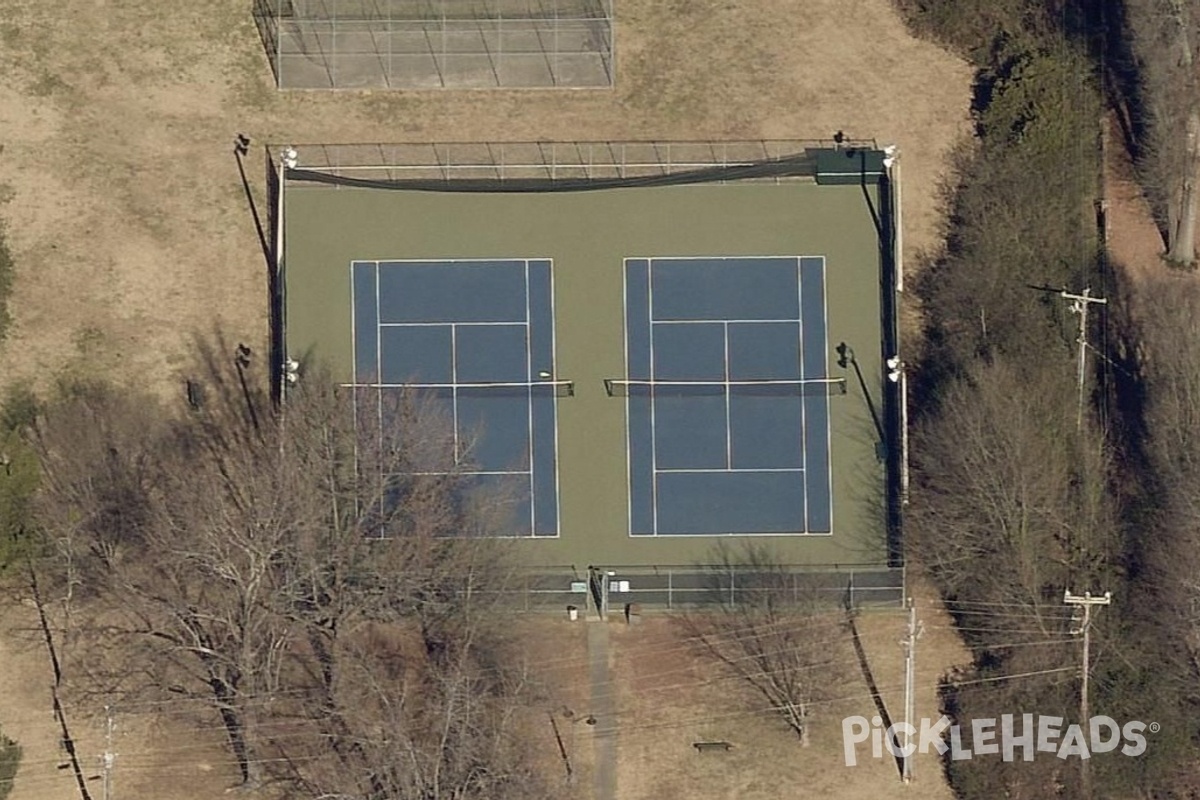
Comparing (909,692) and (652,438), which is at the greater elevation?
(652,438)

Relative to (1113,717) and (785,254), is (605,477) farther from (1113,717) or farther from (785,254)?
(1113,717)

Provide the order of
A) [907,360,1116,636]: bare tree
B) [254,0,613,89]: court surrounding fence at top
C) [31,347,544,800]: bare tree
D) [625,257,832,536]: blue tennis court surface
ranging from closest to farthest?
[31,347,544,800]: bare tree < [907,360,1116,636]: bare tree < [625,257,832,536]: blue tennis court surface < [254,0,613,89]: court surrounding fence at top

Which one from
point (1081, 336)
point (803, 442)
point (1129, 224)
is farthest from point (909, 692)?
point (1129, 224)

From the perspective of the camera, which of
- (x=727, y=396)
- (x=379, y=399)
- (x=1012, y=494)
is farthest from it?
(x=727, y=396)

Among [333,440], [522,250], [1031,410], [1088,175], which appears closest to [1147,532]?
[1031,410]

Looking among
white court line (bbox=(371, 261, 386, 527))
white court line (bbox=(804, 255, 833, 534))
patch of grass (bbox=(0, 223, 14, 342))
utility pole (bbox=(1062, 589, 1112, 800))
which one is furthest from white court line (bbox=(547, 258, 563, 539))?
patch of grass (bbox=(0, 223, 14, 342))

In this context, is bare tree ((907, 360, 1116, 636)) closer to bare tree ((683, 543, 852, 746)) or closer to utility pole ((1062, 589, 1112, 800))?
utility pole ((1062, 589, 1112, 800))

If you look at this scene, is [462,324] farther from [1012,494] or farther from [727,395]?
[1012,494]
